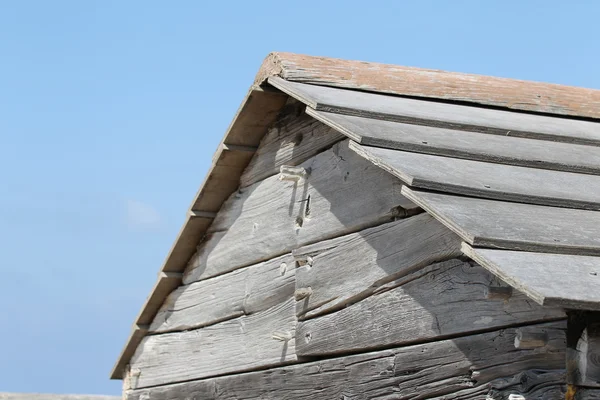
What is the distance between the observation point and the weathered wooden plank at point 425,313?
317 centimetres

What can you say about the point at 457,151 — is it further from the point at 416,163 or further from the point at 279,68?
the point at 279,68

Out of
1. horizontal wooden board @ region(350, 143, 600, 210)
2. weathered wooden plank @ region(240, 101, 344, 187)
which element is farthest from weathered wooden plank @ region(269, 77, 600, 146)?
horizontal wooden board @ region(350, 143, 600, 210)

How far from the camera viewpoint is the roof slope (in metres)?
2.76

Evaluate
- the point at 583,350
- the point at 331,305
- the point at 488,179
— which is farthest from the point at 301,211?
the point at 583,350

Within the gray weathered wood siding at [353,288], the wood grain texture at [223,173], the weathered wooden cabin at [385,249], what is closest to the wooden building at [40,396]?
the weathered wooden cabin at [385,249]

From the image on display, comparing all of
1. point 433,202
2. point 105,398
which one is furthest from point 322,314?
point 105,398

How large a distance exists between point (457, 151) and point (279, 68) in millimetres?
1165

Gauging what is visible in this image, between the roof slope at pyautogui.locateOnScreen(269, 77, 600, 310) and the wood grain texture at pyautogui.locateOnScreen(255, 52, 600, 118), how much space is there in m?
0.09

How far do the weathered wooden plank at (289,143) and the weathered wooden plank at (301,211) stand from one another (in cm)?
5

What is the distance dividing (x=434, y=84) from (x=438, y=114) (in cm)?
61

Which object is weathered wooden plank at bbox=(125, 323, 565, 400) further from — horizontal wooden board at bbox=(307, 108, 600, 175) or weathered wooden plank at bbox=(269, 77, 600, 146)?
weathered wooden plank at bbox=(269, 77, 600, 146)

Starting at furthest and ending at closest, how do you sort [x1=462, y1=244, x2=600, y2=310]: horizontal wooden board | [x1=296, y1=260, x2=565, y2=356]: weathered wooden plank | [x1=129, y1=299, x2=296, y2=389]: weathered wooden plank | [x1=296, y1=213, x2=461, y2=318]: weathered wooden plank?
[x1=129, y1=299, x2=296, y2=389]: weathered wooden plank < [x1=296, y1=213, x2=461, y2=318]: weathered wooden plank < [x1=296, y1=260, x2=565, y2=356]: weathered wooden plank < [x1=462, y1=244, x2=600, y2=310]: horizontal wooden board

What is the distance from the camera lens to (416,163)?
346cm

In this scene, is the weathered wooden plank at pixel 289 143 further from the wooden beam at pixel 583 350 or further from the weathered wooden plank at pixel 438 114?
the wooden beam at pixel 583 350
